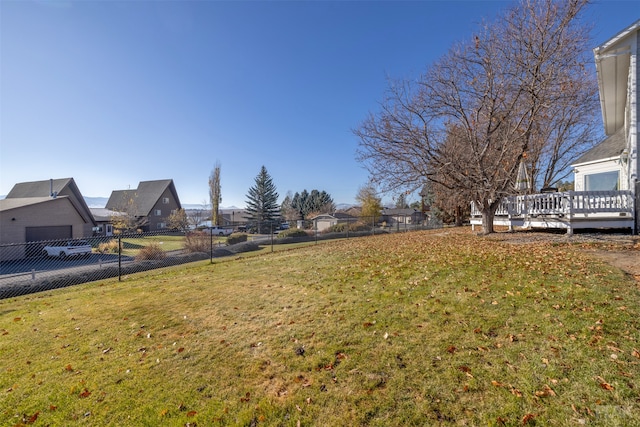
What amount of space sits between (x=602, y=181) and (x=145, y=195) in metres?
45.0

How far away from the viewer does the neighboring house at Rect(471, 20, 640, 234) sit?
8.86 meters

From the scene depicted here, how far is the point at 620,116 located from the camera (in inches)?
531

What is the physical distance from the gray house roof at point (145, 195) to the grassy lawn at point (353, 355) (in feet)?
A: 120

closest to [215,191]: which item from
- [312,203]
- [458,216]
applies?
[312,203]

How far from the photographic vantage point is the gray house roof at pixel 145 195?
37562 millimetres

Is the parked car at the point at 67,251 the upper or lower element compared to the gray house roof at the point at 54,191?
lower

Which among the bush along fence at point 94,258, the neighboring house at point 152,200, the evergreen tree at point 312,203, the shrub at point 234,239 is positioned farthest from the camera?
the evergreen tree at point 312,203

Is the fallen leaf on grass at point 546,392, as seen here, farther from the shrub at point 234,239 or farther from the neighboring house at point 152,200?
the neighboring house at point 152,200

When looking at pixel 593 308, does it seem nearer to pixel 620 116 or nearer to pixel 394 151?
pixel 394 151

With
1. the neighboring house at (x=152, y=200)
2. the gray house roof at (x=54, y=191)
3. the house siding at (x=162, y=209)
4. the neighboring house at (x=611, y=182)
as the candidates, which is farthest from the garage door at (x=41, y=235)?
the neighboring house at (x=611, y=182)

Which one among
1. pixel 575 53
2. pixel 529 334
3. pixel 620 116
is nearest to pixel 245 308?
pixel 529 334

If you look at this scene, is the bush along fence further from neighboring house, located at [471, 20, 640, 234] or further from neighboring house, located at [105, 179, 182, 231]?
neighboring house, located at [105, 179, 182, 231]

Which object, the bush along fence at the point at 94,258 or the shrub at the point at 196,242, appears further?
the shrub at the point at 196,242

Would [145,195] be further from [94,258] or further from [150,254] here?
[150,254]
